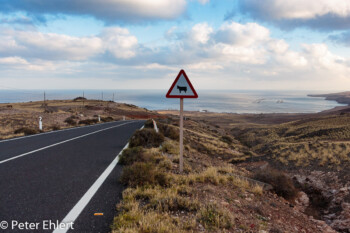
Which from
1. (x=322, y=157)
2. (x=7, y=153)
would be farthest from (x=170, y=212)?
(x=322, y=157)

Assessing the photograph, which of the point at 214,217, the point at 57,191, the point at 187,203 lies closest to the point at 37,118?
the point at 57,191

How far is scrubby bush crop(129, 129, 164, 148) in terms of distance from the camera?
10.1m

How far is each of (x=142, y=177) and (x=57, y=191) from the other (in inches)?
65.8

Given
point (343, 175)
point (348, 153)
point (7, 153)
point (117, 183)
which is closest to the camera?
point (117, 183)

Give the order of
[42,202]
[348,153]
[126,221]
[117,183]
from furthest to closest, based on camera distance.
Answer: [348,153]
[117,183]
[42,202]
[126,221]

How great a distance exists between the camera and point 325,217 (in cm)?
683

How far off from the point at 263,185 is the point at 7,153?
8.53m

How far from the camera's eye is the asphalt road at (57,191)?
11.3 ft

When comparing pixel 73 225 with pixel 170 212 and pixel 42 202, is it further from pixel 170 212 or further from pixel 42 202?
pixel 170 212

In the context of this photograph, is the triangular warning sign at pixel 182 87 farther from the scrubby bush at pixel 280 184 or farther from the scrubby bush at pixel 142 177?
the scrubby bush at pixel 280 184

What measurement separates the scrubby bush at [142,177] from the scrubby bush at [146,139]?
177 inches

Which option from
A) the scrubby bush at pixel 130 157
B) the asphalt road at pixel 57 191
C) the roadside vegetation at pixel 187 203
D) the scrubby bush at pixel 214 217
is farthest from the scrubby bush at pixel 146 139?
the scrubby bush at pixel 214 217

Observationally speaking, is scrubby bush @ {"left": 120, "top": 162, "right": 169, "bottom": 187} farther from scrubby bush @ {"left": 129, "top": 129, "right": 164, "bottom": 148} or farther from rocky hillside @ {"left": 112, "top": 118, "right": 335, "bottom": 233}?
scrubby bush @ {"left": 129, "top": 129, "right": 164, "bottom": 148}

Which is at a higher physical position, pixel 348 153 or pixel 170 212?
pixel 170 212
